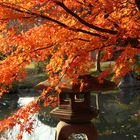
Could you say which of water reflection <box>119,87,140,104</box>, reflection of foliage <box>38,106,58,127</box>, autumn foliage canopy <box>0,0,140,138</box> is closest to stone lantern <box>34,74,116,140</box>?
autumn foliage canopy <box>0,0,140,138</box>

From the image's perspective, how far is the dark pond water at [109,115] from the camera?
1702cm

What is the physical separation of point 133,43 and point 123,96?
67.0ft

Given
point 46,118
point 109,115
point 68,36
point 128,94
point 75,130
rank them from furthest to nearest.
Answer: point 128,94 < point 46,118 < point 109,115 < point 75,130 < point 68,36

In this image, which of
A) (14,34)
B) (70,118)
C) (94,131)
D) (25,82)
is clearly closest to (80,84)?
(70,118)

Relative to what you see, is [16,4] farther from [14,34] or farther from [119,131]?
[119,131]

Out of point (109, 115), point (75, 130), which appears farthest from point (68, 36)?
point (109, 115)

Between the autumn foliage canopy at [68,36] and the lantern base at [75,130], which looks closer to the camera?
the autumn foliage canopy at [68,36]

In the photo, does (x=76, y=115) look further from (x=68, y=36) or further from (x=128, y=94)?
(x=128, y=94)

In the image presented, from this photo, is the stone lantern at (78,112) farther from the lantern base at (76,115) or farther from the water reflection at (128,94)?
the water reflection at (128,94)

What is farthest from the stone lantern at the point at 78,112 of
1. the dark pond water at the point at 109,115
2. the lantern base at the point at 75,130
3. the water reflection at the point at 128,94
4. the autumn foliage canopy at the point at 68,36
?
the water reflection at the point at 128,94

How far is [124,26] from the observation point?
7.20 m

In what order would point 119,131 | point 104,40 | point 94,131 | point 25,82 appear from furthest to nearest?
point 25,82 → point 119,131 → point 94,131 → point 104,40

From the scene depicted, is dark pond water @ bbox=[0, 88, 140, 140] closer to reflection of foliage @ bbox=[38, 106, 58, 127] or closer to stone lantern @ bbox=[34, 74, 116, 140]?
reflection of foliage @ bbox=[38, 106, 58, 127]

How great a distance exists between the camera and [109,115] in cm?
2114
